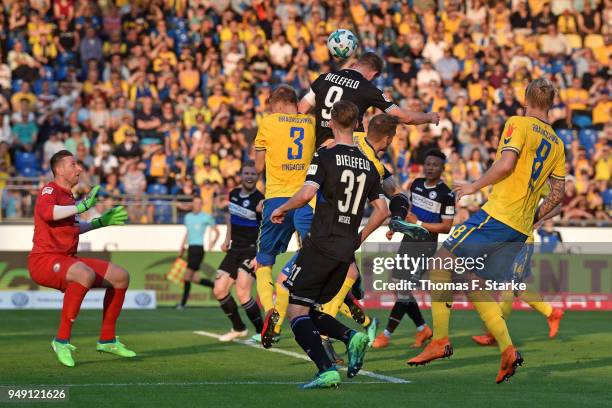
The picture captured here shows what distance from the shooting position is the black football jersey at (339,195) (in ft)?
32.7

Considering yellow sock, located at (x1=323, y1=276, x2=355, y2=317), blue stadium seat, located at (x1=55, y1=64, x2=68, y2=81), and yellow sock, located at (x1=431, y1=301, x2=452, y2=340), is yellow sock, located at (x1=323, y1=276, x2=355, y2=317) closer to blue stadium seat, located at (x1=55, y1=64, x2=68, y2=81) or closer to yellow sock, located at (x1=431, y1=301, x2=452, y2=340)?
yellow sock, located at (x1=431, y1=301, x2=452, y2=340)

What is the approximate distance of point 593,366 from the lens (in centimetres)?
1244

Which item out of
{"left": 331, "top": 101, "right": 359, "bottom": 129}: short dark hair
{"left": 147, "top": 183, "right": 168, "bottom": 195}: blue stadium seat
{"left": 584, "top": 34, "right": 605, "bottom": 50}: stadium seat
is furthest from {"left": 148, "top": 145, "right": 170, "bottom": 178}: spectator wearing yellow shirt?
{"left": 331, "top": 101, "right": 359, "bottom": 129}: short dark hair

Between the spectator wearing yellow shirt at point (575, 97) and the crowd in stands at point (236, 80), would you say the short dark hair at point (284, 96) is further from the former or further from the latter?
the spectator wearing yellow shirt at point (575, 97)

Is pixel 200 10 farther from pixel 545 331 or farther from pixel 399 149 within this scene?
pixel 545 331

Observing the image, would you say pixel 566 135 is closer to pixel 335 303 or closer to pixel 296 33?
pixel 296 33

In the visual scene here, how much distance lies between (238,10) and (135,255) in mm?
9391

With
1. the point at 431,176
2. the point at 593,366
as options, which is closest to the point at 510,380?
the point at 593,366

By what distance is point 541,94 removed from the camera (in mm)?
10812

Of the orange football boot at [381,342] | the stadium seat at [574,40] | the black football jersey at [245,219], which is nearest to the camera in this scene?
the orange football boot at [381,342]

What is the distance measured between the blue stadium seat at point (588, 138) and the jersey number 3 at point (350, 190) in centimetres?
2090

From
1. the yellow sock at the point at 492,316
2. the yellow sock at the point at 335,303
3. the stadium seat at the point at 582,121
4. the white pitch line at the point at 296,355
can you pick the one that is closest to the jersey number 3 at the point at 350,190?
the yellow sock at the point at 492,316

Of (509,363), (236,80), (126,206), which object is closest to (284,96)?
(509,363)

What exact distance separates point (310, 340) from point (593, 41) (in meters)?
25.3
